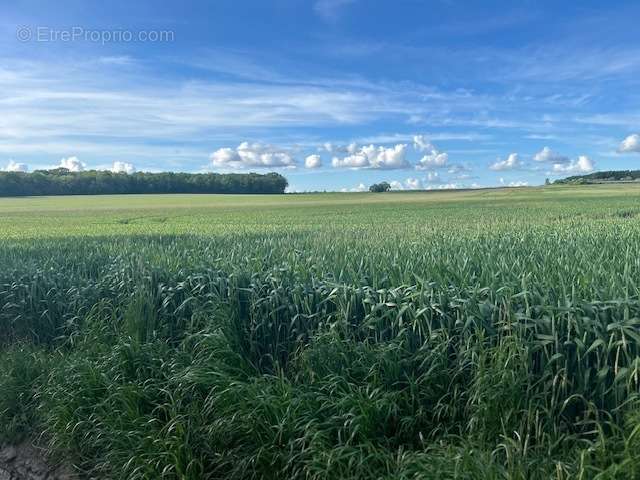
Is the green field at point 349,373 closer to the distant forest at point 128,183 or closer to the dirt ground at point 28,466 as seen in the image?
the dirt ground at point 28,466

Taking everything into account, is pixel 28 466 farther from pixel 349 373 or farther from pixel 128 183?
pixel 128 183

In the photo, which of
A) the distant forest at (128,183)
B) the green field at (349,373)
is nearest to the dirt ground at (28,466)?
the green field at (349,373)

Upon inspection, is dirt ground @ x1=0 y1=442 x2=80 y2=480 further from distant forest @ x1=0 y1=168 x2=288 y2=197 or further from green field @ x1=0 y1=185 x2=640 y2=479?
distant forest @ x1=0 y1=168 x2=288 y2=197

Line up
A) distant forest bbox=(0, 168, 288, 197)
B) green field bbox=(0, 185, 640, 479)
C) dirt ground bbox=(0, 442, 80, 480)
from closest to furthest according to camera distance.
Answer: green field bbox=(0, 185, 640, 479) → dirt ground bbox=(0, 442, 80, 480) → distant forest bbox=(0, 168, 288, 197)

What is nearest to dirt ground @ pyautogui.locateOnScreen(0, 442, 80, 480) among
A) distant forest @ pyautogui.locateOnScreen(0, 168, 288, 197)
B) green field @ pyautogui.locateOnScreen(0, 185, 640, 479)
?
green field @ pyautogui.locateOnScreen(0, 185, 640, 479)

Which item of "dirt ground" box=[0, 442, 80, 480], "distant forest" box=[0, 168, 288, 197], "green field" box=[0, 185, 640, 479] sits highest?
"distant forest" box=[0, 168, 288, 197]

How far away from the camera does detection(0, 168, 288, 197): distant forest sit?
75.0 m

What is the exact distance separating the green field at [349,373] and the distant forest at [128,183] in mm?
77144

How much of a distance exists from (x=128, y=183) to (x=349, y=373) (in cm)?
8144

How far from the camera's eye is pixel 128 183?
262 ft

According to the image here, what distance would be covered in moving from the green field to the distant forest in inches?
3037

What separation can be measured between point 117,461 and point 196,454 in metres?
0.73

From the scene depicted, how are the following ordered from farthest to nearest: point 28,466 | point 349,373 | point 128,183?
1. point 128,183
2. point 28,466
3. point 349,373

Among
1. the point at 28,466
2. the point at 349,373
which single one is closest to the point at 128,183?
the point at 28,466
